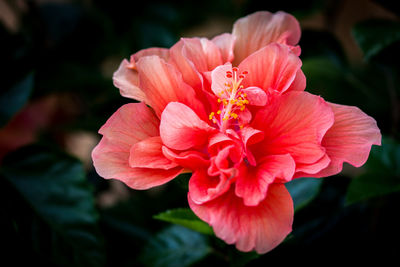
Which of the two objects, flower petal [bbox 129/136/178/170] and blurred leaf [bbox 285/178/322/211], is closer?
flower petal [bbox 129/136/178/170]

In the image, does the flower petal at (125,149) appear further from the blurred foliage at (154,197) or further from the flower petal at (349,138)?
the flower petal at (349,138)

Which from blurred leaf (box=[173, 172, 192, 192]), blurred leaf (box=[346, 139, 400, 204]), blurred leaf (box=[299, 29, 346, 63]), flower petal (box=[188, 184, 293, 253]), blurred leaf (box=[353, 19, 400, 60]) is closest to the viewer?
flower petal (box=[188, 184, 293, 253])

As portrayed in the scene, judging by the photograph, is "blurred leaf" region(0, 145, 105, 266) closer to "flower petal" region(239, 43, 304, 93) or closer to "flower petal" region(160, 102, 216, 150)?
"flower petal" region(160, 102, 216, 150)

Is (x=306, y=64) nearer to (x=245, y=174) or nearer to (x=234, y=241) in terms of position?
(x=245, y=174)

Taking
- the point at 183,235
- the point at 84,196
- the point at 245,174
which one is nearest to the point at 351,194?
the point at 245,174

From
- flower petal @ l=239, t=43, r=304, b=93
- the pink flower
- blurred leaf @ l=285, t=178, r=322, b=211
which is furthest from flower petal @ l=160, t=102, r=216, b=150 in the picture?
blurred leaf @ l=285, t=178, r=322, b=211

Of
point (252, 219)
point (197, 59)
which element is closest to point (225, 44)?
point (197, 59)

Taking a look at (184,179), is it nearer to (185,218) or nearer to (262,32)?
(185,218)
